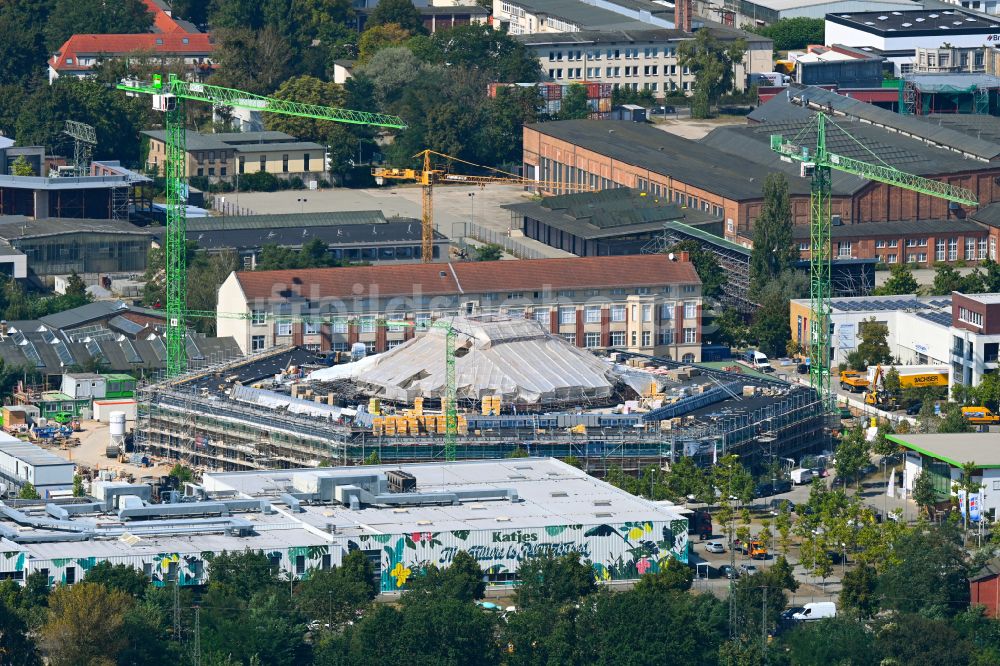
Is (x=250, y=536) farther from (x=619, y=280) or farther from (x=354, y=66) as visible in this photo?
(x=354, y=66)

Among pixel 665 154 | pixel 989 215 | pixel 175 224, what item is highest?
pixel 175 224

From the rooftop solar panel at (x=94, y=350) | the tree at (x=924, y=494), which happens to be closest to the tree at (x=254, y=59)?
the rooftop solar panel at (x=94, y=350)

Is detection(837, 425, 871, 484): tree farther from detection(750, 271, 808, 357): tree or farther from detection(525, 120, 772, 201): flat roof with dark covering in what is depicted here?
detection(525, 120, 772, 201): flat roof with dark covering

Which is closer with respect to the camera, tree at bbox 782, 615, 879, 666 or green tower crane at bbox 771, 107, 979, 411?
tree at bbox 782, 615, 879, 666

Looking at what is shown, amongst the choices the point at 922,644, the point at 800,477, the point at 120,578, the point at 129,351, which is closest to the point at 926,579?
the point at 922,644

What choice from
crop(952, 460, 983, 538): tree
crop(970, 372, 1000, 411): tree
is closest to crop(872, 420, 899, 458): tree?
crop(952, 460, 983, 538): tree

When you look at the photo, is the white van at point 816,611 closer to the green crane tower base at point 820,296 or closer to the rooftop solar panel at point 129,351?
the green crane tower base at point 820,296

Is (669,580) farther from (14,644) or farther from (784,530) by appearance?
(14,644)
